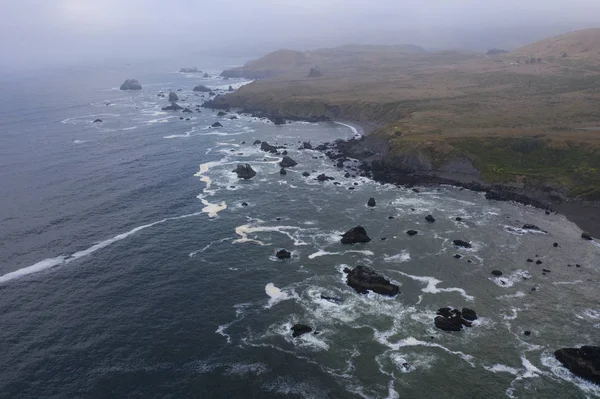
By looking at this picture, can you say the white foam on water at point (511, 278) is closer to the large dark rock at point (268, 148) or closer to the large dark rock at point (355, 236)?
the large dark rock at point (355, 236)

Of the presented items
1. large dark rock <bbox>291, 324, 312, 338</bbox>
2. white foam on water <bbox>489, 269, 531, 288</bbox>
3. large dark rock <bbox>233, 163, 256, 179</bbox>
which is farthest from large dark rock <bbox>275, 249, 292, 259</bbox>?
large dark rock <bbox>233, 163, 256, 179</bbox>

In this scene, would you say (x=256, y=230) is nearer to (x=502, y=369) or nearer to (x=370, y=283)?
(x=370, y=283)

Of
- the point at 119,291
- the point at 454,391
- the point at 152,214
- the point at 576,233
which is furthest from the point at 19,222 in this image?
the point at 576,233

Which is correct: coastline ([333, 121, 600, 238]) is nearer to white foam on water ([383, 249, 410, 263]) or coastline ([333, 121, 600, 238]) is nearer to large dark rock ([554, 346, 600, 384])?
white foam on water ([383, 249, 410, 263])

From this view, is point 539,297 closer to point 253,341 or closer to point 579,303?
point 579,303

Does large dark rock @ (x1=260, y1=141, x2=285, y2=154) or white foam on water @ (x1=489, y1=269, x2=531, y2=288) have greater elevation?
large dark rock @ (x1=260, y1=141, x2=285, y2=154)

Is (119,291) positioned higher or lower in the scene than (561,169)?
lower
